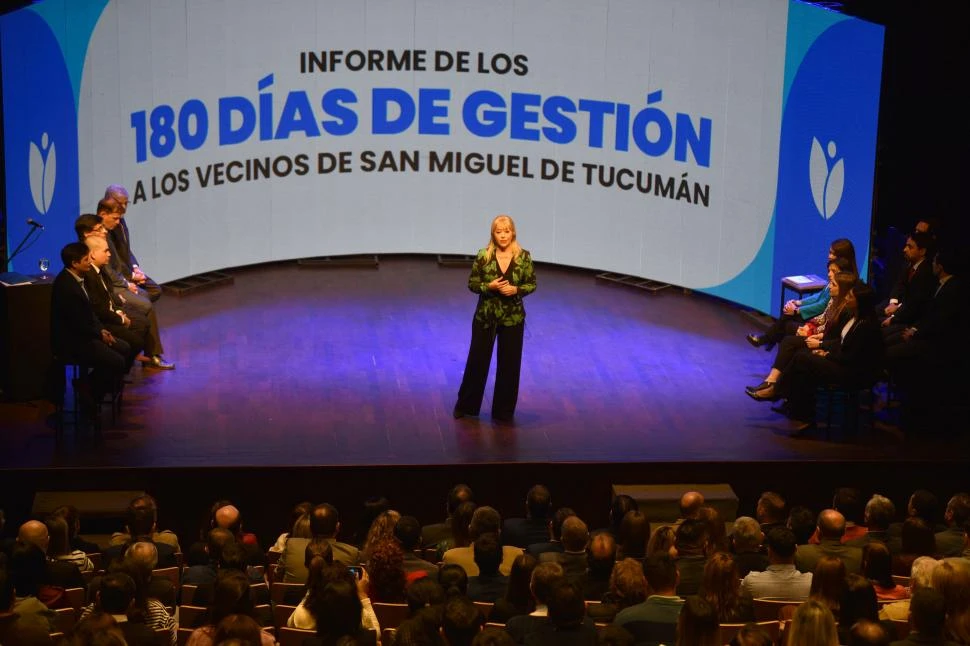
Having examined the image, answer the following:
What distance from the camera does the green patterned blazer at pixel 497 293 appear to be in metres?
7.91

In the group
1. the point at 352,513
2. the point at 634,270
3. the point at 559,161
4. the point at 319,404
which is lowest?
the point at 352,513

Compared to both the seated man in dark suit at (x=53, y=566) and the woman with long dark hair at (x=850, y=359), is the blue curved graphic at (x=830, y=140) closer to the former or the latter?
the woman with long dark hair at (x=850, y=359)

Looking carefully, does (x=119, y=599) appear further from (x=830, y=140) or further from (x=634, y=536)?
(x=830, y=140)

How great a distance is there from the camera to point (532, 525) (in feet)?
21.1

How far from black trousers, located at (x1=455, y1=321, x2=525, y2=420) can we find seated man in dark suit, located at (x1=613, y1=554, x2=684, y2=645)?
3.15m

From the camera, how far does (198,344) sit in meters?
9.61

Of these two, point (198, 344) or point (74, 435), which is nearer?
point (74, 435)

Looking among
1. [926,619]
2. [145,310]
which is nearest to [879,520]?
[926,619]

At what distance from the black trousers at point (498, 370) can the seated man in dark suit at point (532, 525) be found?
1.65m

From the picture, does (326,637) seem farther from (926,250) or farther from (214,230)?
(214,230)

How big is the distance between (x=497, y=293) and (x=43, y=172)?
433 cm

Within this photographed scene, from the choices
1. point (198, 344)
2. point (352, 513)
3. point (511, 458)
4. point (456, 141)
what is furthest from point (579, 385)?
point (456, 141)

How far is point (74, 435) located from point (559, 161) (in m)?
5.47

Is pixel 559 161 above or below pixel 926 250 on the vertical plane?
above
